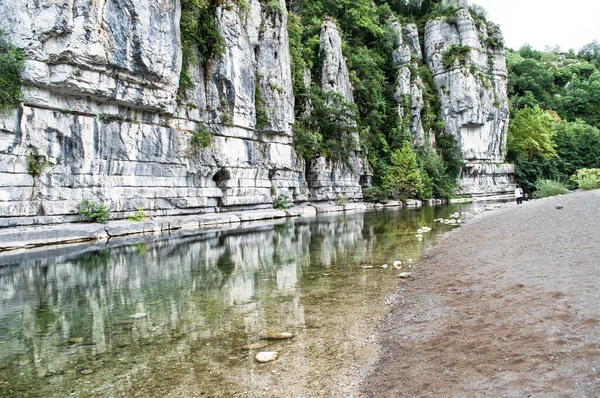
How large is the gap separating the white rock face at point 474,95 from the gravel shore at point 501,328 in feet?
180

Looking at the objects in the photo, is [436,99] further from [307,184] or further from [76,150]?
[76,150]

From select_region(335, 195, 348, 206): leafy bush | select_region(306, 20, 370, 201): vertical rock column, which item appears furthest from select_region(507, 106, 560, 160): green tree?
select_region(335, 195, 348, 206): leafy bush

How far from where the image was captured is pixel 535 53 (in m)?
94.2

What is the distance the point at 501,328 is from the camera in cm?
480

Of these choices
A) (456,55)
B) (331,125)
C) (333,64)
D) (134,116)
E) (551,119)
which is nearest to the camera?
(134,116)

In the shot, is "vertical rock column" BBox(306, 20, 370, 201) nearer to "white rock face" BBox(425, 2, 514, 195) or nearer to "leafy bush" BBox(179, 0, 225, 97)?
"leafy bush" BBox(179, 0, 225, 97)

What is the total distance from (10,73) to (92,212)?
792 cm

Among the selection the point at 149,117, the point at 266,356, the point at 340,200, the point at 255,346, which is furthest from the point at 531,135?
the point at 266,356


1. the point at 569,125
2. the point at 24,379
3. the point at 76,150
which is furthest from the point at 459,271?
the point at 569,125

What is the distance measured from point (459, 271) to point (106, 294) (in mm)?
8029

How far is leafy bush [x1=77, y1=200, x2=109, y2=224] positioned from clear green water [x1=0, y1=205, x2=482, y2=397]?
7030 millimetres

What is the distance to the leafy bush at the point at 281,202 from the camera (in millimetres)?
34309

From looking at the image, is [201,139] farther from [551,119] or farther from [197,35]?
[551,119]

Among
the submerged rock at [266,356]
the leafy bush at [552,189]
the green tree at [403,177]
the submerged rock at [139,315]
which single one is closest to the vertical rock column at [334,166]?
the green tree at [403,177]
